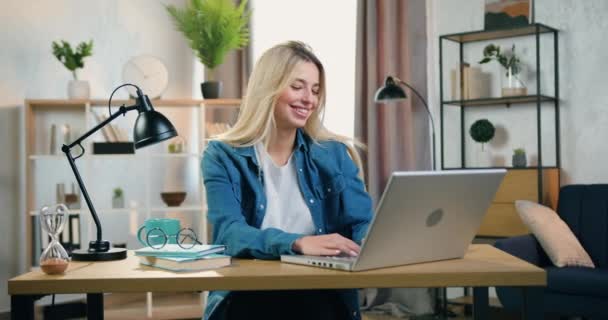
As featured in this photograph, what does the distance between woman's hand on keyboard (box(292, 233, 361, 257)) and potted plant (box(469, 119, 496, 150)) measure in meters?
3.11

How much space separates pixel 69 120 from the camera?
5.34 m

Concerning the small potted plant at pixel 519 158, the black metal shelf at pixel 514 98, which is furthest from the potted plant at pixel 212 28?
the small potted plant at pixel 519 158

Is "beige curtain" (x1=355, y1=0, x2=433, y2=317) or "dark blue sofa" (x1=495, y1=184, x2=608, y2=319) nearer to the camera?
"dark blue sofa" (x1=495, y1=184, x2=608, y2=319)

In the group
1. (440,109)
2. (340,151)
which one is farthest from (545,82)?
(340,151)

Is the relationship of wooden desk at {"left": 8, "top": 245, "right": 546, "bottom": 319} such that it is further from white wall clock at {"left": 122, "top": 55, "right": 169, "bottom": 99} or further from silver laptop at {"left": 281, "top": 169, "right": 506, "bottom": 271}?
white wall clock at {"left": 122, "top": 55, "right": 169, "bottom": 99}

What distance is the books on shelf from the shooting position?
1737 millimetres

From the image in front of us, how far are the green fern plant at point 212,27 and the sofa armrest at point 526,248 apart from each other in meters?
2.32

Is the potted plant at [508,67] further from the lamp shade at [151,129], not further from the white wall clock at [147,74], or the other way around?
the lamp shade at [151,129]

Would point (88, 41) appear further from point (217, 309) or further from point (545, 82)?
point (217, 309)

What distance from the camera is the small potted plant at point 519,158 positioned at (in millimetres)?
4574

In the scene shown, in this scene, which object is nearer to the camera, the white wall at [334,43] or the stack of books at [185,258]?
the stack of books at [185,258]

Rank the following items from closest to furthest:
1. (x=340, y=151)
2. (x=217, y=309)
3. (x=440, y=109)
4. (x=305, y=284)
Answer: (x=305, y=284) < (x=217, y=309) < (x=340, y=151) < (x=440, y=109)

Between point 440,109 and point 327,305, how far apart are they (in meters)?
3.22

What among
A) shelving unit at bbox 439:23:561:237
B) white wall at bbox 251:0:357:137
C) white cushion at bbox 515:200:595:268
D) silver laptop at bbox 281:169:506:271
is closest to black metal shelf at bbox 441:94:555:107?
shelving unit at bbox 439:23:561:237
